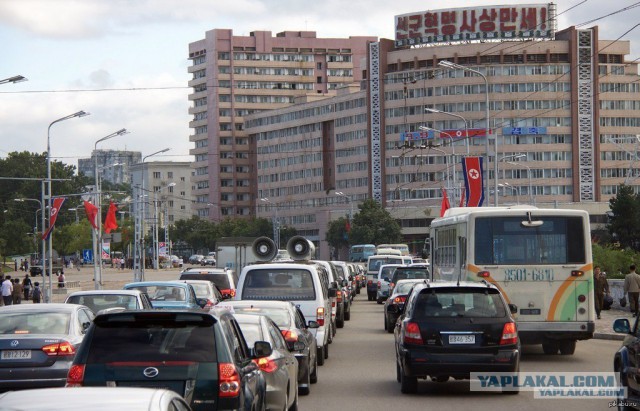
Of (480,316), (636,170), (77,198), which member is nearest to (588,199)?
(636,170)

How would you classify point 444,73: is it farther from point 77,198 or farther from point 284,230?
point 77,198

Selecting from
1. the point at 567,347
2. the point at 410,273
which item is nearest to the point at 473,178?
the point at 410,273

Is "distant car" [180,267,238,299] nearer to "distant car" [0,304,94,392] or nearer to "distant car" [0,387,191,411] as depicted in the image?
"distant car" [0,304,94,392]

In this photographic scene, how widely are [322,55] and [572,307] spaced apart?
6232 inches

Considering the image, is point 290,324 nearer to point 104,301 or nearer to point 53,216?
point 104,301

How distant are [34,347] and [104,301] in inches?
258

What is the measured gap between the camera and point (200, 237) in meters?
166

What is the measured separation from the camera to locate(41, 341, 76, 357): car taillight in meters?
15.8

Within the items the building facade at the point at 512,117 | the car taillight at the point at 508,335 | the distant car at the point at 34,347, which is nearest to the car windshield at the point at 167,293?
the distant car at the point at 34,347

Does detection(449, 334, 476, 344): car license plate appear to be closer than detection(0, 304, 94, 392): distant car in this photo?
No

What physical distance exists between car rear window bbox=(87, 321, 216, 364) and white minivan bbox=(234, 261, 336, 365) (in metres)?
12.3

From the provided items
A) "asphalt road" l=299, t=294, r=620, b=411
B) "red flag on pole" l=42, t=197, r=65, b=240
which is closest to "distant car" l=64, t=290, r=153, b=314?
"asphalt road" l=299, t=294, r=620, b=411

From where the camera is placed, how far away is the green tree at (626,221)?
8088 cm

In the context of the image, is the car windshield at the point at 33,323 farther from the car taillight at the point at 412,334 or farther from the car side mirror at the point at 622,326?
the car side mirror at the point at 622,326
